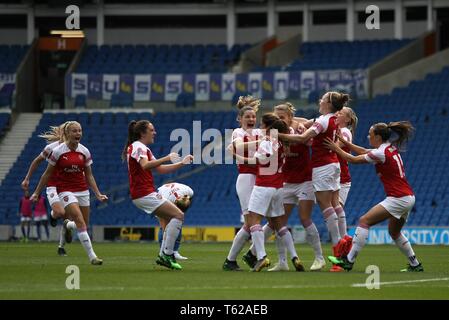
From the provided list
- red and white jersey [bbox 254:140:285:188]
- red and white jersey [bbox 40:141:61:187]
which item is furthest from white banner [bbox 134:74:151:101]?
red and white jersey [bbox 254:140:285:188]

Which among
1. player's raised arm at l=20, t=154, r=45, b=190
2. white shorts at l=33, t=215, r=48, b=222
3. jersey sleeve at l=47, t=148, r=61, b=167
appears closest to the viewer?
jersey sleeve at l=47, t=148, r=61, b=167

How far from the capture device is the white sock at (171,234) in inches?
688

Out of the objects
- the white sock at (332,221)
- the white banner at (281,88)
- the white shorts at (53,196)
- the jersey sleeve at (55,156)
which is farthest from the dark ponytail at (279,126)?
the white banner at (281,88)

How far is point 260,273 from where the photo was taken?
660 inches

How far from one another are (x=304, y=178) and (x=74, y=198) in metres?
4.09

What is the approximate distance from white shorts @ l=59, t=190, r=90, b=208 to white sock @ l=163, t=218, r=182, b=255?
2.33 metres

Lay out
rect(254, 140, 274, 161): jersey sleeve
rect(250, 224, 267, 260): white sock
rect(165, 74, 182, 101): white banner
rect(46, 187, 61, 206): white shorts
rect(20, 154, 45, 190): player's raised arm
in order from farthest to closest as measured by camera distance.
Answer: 1. rect(165, 74, 182, 101): white banner
2. rect(20, 154, 45, 190): player's raised arm
3. rect(46, 187, 61, 206): white shorts
4. rect(250, 224, 267, 260): white sock
5. rect(254, 140, 274, 161): jersey sleeve

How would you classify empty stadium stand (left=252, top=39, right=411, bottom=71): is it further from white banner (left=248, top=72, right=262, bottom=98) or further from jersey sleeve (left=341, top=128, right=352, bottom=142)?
jersey sleeve (left=341, top=128, right=352, bottom=142)

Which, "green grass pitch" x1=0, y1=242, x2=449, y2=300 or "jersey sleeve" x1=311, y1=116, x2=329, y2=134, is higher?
"jersey sleeve" x1=311, y1=116, x2=329, y2=134

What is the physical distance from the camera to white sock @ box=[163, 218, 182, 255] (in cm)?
1747

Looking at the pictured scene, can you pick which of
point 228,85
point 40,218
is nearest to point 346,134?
point 40,218
